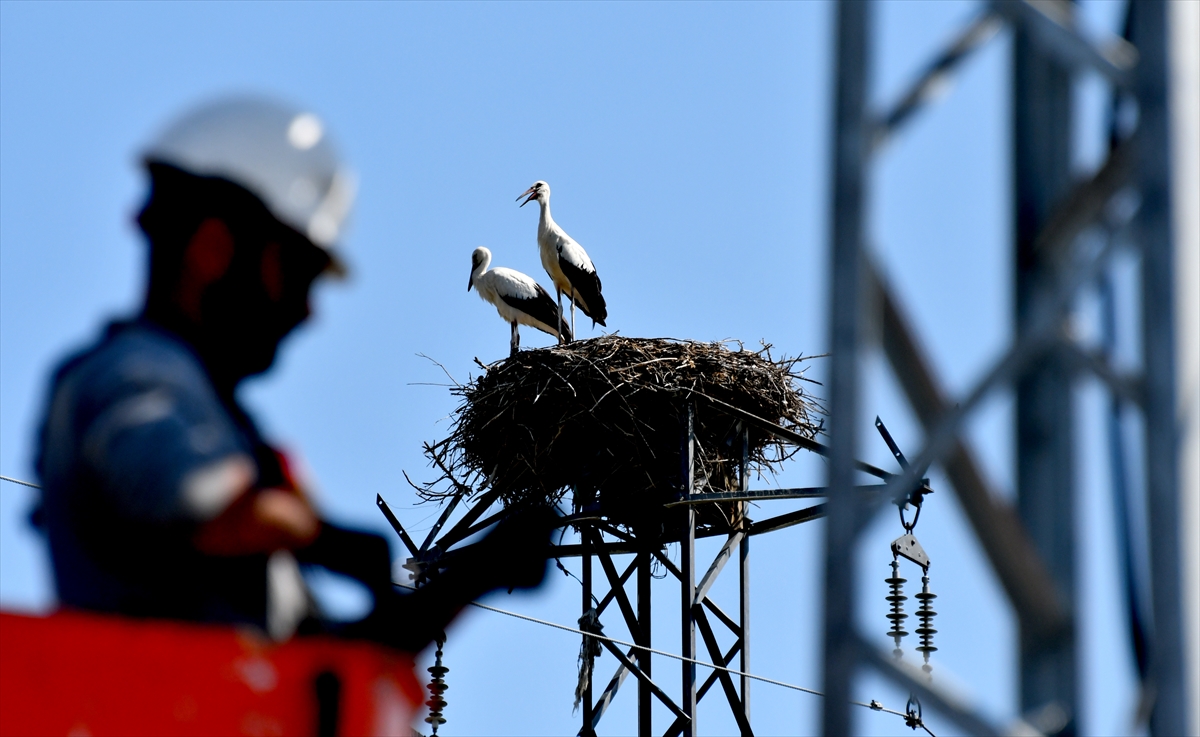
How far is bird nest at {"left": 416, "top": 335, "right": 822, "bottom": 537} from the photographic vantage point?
35.3 feet

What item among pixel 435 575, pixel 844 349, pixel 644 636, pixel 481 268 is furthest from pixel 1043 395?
pixel 481 268

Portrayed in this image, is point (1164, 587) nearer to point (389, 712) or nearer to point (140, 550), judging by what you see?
point (389, 712)

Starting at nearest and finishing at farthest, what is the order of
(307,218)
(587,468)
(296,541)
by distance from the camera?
(296,541) < (307,218) < (587,468)

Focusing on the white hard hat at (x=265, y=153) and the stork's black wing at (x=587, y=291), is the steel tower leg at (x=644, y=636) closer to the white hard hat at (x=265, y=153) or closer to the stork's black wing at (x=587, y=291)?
the stork's black wing at (x=587, y=291)

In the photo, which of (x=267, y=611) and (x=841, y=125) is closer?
(x=267, y=611)

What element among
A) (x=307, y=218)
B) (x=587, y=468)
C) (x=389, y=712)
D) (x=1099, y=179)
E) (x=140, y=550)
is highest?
(x=587, y=468)

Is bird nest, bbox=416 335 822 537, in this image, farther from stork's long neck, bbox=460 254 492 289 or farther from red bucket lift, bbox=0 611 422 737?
red bucket lift, bbox=0 611 422 737

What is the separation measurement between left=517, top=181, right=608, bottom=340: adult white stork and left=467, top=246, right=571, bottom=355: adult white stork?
138 millimetres

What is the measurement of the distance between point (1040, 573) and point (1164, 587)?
0.16m

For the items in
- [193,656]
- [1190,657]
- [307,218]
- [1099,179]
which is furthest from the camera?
[1099,179]

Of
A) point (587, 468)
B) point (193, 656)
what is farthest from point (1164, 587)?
point (587, 468)

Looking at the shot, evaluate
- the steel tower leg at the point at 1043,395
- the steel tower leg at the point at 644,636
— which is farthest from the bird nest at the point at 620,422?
the steel tower leg at the point at 1043,395

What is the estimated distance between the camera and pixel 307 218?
1.75 m

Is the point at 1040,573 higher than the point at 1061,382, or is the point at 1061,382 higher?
the point at 1061,382
